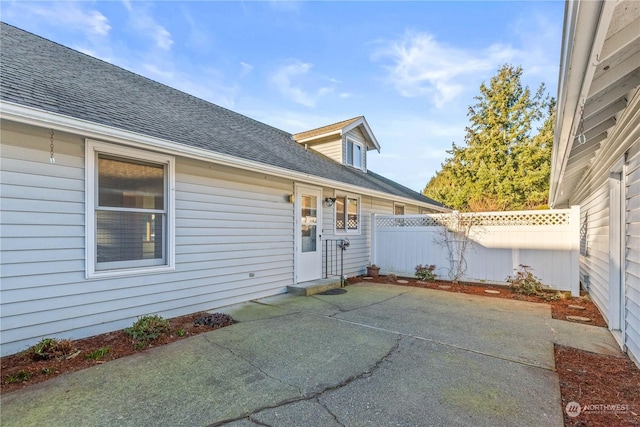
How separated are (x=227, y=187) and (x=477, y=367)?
14.6 ft

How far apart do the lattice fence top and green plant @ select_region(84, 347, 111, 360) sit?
7167 mm

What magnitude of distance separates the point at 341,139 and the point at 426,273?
16.9ft

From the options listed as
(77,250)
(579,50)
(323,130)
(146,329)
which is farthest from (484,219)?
(77,250)

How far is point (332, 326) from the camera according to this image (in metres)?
4.15

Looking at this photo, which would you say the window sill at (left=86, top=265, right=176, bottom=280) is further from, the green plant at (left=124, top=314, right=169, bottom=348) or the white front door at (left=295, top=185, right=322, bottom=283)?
the white front door at (left=295, top=185, right=322, bottom=283)

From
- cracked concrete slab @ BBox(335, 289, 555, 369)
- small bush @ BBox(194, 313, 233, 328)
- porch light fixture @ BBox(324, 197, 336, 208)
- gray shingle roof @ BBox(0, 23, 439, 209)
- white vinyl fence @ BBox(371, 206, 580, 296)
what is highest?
gray shingle roof @ BBox(0, 23, 439, 209)

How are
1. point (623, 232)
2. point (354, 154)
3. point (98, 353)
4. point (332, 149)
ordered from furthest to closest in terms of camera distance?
point (354, 154)
point (332, 149)
point (623, 232)
point (98, 353)

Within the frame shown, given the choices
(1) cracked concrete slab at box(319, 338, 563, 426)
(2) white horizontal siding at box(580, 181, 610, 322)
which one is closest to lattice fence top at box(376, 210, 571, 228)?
(2) white horizontal siding at box(580, 181, 610, 322)

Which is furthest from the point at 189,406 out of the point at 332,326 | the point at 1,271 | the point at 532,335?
the point at 532,335

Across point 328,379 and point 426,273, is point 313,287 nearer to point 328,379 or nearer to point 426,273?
point 426,273

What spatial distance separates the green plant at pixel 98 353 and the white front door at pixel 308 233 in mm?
3847

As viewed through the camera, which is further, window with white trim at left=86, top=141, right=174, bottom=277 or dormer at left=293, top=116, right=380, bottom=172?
dormer at left=293, top=116, right=380, bottom=172

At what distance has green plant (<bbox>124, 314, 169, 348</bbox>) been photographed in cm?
359

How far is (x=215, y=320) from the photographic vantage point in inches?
167
